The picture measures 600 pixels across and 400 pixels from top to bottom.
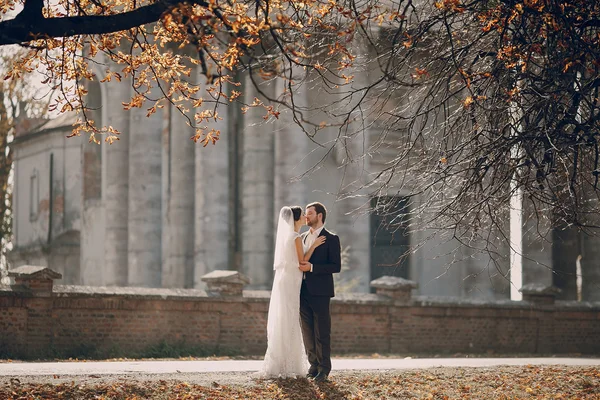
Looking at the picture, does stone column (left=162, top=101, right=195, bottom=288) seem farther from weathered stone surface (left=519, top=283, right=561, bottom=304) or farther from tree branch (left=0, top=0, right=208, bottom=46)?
tree branch (left=0, top=0, right=208, bottom=46)

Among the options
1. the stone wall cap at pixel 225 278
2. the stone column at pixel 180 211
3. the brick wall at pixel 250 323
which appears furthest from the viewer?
the stone column at pixel 180 211

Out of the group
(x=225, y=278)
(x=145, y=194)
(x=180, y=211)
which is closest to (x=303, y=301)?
(x=225, y=278)

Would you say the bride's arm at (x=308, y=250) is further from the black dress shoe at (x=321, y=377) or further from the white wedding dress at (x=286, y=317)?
the black dress shoe at (x=321, y=377)

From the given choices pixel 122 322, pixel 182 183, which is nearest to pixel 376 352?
pixel 122 322

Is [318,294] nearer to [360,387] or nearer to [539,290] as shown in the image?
[360,387]

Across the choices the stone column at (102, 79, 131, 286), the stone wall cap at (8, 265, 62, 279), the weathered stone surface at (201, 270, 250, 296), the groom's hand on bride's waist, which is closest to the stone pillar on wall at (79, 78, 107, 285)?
the stone column at (102, 79, 131, 286)

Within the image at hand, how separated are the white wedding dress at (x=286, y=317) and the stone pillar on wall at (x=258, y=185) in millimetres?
18465

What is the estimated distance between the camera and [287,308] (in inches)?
480

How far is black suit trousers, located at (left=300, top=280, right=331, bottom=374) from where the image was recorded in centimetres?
1193

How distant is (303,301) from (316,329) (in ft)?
1.30

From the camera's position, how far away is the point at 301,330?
12.3 meters

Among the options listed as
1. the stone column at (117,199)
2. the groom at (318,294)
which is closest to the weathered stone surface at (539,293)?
the groom at (318,294)

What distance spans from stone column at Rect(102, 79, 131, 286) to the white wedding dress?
2309 cm

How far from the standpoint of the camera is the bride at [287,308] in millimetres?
12008
